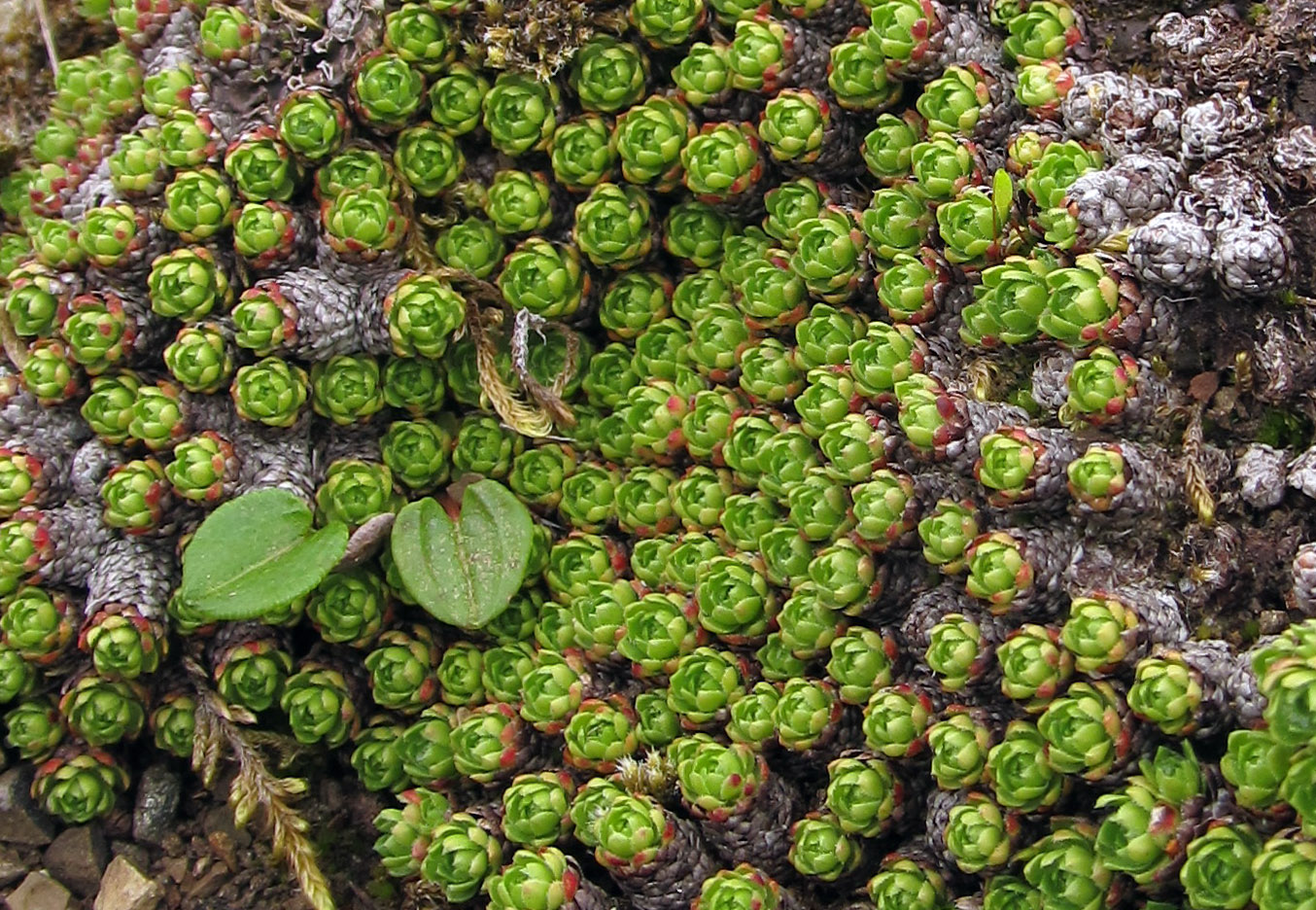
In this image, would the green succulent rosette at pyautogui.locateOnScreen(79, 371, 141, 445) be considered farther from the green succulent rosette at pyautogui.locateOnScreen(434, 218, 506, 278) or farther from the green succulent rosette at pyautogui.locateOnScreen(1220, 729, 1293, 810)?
the green succulent rosette at pyautogui.locateOnScreen(1220, 729, 1293, 810)

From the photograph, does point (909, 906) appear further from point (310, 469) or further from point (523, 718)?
point (310, 469)

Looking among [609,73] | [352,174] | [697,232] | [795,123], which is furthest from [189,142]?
[795,123]

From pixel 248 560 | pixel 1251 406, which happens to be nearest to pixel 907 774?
pixel 1251 406

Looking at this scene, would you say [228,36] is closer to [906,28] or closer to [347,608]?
[347,608]

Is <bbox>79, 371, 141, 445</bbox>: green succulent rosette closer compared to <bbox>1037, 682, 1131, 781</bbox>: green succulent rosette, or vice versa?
<bbox>1037, 682, 1131, 781</bbox>: green succulent rosette

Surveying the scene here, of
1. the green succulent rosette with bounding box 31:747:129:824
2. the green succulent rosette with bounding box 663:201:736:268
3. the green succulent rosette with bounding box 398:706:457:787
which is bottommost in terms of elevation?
the green succulent rosette with bounding box 31:747:129:824

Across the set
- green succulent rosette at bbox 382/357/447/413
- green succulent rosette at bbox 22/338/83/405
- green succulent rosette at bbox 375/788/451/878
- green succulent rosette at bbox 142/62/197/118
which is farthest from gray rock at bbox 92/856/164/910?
green succulent rosette at bbox 142/62/197/118
